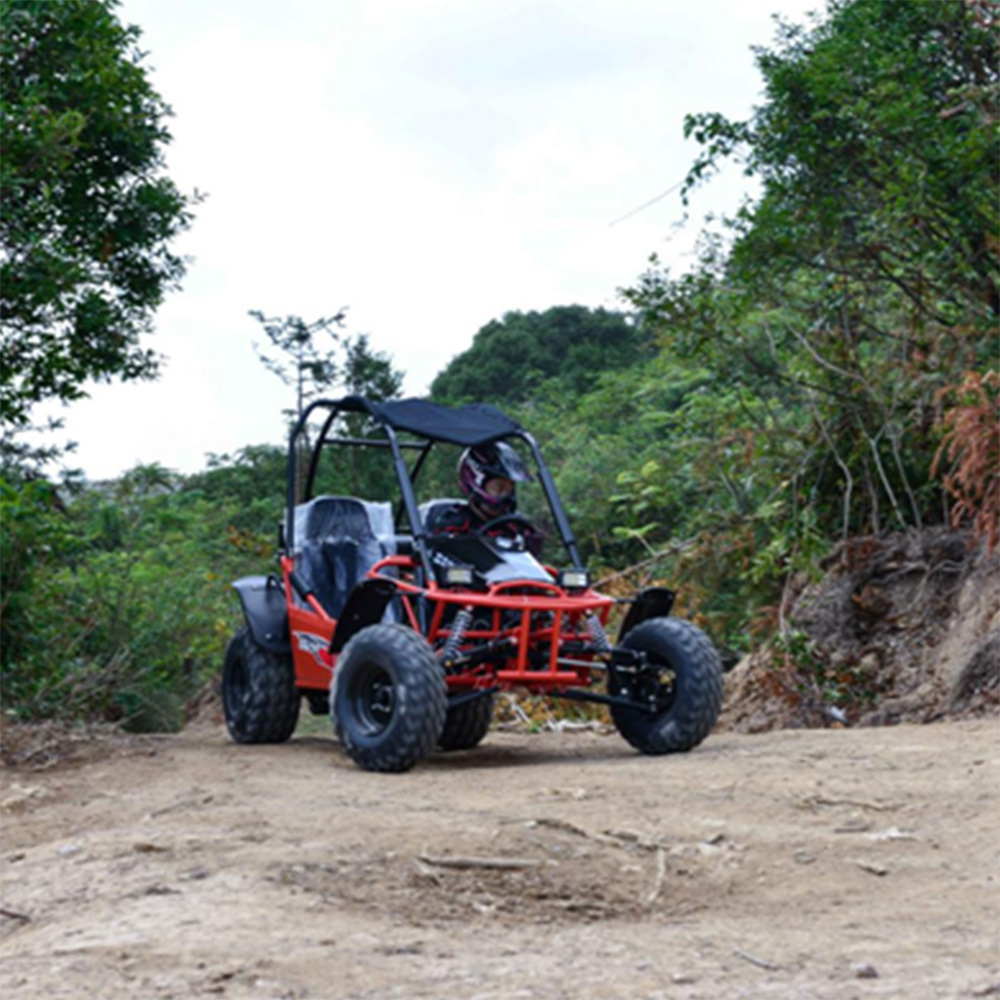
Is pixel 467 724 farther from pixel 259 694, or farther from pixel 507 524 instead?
pixel 507 524

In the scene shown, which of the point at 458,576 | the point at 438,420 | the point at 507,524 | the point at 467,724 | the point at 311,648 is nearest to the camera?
the point at 458,576

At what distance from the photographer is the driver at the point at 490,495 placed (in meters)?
9.80

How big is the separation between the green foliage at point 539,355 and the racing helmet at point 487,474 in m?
22.6

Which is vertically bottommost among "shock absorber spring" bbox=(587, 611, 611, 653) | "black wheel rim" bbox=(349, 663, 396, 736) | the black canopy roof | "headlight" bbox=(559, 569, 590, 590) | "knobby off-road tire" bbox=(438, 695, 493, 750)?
"knobby off-road tire" bbox=(438, 695, 493, 750)

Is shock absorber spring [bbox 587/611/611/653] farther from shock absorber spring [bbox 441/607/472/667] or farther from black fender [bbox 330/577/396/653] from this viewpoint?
black fender [bbox 330/577/396/653]

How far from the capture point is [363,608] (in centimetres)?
952

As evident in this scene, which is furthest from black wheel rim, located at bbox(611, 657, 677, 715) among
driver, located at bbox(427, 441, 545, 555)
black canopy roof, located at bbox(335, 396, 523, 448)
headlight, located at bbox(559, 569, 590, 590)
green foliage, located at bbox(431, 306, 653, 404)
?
green foliage, located at bbox(431, 306, 653, 404)

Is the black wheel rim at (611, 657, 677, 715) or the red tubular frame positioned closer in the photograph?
the red tubular frame

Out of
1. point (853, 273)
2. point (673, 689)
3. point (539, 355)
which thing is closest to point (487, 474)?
point (673, 689)

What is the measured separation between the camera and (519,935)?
5.07 meters

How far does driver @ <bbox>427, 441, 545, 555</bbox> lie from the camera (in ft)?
32.1

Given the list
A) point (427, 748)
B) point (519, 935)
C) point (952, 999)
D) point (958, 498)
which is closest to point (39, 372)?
point (427, 748)

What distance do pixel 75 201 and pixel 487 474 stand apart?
16.2 ft

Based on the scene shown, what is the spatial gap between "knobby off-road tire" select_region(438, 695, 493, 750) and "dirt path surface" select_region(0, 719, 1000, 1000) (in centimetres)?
111
